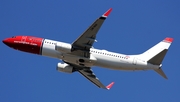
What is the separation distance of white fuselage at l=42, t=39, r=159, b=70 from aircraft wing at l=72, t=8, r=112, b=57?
1.91 m

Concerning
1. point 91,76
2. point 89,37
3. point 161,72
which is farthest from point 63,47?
point 161,72

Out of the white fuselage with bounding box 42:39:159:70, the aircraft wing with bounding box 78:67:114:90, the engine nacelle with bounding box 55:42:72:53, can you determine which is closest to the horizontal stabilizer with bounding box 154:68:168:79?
the white fuselage with bounding box 42:39:159:70

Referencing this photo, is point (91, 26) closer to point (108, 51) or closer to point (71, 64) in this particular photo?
point (108, 51)

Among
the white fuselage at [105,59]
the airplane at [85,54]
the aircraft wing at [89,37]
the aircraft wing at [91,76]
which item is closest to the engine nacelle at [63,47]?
the airplane at [85,54]

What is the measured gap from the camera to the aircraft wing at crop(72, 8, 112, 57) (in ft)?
210

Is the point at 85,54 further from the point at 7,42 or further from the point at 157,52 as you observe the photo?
the point at 7,42

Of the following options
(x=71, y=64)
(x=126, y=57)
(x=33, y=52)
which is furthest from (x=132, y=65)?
(x=33, y=52)

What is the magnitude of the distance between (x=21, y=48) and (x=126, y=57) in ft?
63.1

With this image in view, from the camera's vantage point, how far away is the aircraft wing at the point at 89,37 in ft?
210

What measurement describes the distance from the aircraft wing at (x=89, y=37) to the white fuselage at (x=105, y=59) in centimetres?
191

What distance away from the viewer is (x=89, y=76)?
259ft

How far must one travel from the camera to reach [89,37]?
6719cm

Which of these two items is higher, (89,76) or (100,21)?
(100,21)

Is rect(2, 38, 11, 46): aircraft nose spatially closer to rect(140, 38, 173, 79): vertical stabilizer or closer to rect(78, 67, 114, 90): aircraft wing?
rect(78, 67, 114, 90): aircraft wing
